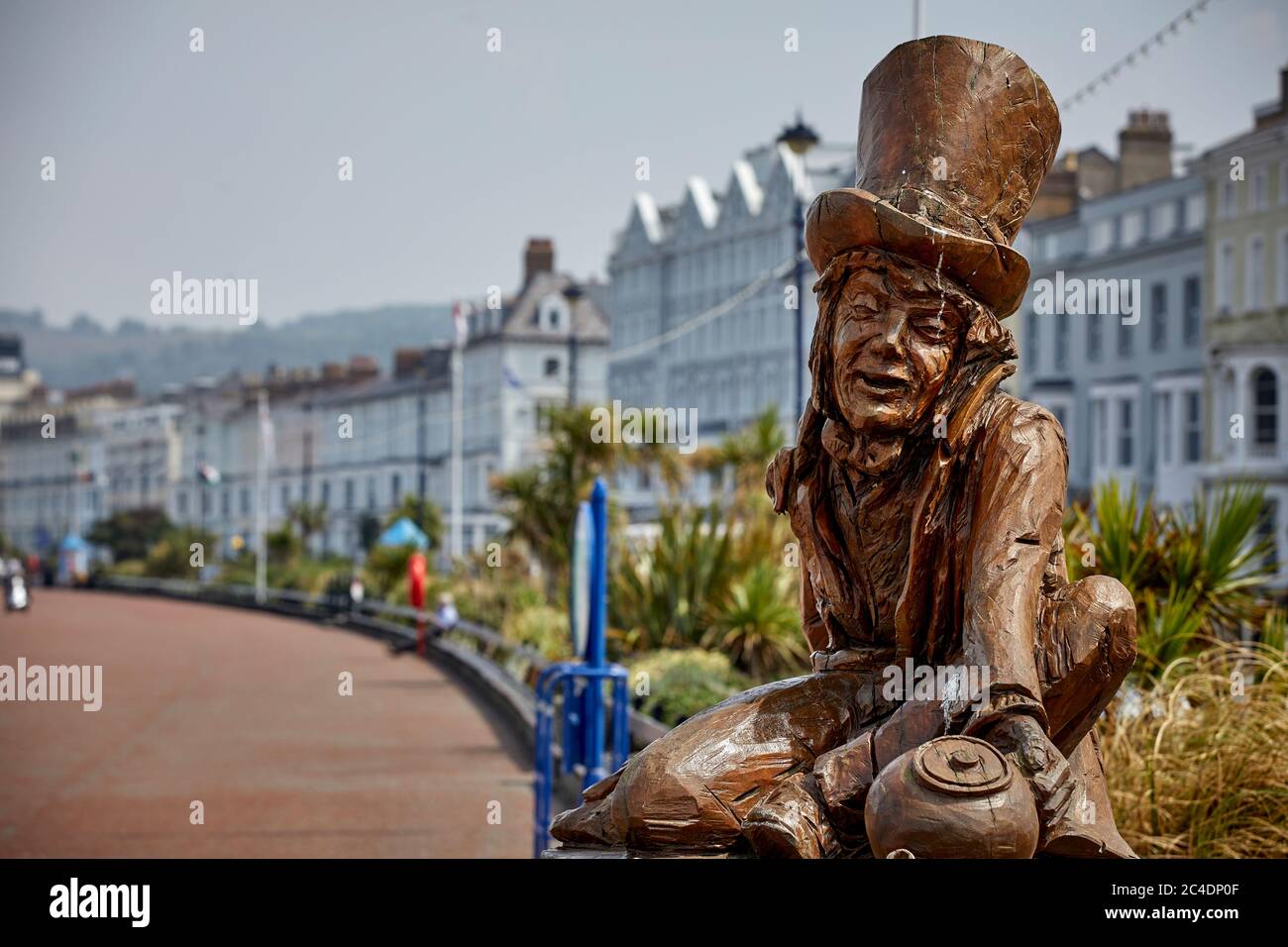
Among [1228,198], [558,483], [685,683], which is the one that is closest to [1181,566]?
[685,683]

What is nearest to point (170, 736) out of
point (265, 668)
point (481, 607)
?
point (265, 668)

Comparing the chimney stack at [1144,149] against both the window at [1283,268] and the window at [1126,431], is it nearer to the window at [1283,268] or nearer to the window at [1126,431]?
the window at [1126,431]

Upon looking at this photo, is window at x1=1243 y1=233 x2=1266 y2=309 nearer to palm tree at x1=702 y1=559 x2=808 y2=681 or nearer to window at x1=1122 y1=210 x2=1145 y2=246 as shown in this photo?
window at x1=1122 y1=210 x2=1145 y2=246

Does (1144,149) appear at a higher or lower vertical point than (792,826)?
higher

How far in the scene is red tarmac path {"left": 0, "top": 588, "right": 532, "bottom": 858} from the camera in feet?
41.7

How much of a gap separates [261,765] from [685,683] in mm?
4893

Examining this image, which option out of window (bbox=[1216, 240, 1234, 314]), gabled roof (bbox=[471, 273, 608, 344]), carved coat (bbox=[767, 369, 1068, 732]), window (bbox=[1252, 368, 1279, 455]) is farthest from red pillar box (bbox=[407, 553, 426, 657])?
gabled roof (bbox=[471, 273, 608, 344])

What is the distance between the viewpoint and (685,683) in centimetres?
1501

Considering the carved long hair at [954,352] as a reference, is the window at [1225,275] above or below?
above

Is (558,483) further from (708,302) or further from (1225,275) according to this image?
(708,302)

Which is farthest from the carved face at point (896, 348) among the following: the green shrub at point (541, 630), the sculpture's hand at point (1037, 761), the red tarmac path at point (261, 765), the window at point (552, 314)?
the window at point (552, 314)

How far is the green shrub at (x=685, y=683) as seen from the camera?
1423 centimetres

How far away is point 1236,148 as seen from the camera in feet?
148

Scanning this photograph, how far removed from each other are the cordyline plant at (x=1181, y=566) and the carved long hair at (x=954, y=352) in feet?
18.7
